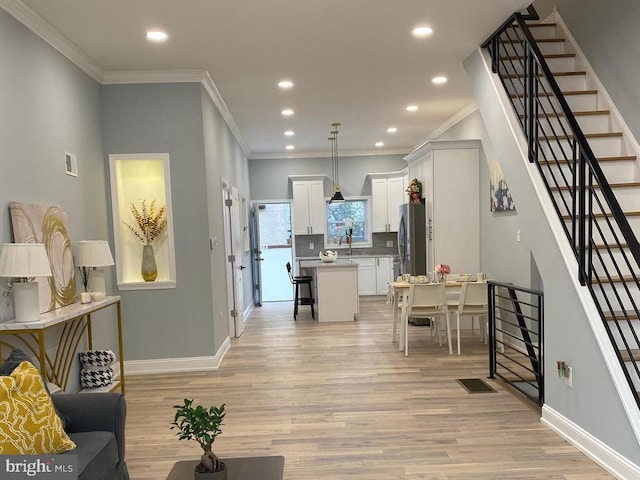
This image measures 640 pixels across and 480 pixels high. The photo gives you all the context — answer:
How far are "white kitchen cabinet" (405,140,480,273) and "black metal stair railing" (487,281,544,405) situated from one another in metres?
0.97

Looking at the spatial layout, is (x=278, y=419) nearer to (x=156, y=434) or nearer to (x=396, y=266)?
(x=156, y=434)

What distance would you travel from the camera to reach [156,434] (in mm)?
3441

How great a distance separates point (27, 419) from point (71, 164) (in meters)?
2.69

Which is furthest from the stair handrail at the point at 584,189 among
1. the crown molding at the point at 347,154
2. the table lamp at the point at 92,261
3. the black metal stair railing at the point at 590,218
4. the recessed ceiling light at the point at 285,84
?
the crown molding at the point at 347,154

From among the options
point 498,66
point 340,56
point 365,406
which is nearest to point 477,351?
point 365,406

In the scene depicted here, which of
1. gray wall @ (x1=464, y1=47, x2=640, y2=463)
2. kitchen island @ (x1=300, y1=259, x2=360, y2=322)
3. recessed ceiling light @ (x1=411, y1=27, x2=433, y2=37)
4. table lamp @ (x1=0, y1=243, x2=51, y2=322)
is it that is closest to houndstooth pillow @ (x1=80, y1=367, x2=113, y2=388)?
table lamp @ (x1=0, y1=243, x2=51, y2=322)

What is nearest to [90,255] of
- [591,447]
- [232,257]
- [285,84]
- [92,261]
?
[92,261]

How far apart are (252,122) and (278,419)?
15.7 ft

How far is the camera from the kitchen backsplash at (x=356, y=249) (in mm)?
10000

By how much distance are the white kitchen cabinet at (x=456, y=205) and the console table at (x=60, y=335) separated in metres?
4.32

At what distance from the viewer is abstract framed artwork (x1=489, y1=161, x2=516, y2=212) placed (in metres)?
5.44

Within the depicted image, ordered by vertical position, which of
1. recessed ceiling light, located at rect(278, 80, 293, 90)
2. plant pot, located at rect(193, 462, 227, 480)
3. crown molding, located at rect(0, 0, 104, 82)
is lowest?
plant pot, located at rect(193, 462, 227, 480)

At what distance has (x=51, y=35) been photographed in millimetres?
3688

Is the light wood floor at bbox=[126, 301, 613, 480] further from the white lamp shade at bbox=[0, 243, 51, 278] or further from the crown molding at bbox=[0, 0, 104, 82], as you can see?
the crown molding at bbox=[0, 0, 104, 82]
